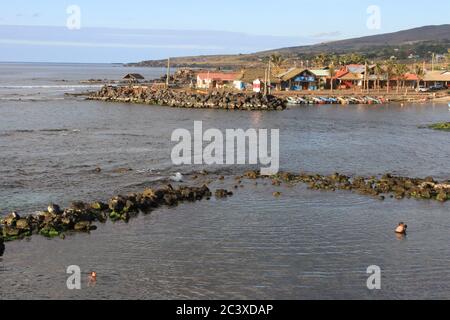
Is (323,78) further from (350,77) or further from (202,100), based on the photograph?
(202,100)

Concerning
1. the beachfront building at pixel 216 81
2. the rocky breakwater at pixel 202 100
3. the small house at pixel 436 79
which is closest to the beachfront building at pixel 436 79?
the small house at pixel 436 79

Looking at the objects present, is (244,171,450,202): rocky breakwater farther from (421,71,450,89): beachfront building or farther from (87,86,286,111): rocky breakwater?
(421,71,450,89): beachfront building

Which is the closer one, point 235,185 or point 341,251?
point 341,251

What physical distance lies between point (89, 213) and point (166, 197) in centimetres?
447

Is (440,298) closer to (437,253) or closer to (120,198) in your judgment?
(437,253)

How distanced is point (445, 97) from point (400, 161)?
2366 inches

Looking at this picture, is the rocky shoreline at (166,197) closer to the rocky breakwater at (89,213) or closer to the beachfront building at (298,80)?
the rocky breakwater at (89,213)

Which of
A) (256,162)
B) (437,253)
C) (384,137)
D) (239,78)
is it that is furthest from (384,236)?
(239,78)

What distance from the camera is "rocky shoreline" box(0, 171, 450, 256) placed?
24.3 m

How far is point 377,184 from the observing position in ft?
110

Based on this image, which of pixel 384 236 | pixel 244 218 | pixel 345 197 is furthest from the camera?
pixel 345 197

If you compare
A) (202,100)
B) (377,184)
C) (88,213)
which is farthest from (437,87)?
(88,213)

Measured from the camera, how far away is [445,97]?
9681 cm

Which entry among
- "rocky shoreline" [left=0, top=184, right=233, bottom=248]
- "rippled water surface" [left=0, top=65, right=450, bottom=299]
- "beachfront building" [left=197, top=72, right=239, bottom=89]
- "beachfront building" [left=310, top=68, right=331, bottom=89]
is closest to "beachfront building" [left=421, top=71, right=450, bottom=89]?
"beachfront building" [left=310, top=68, right=331, bottom=89]
